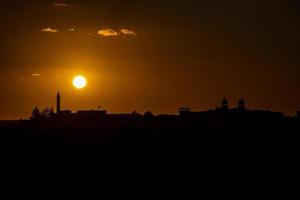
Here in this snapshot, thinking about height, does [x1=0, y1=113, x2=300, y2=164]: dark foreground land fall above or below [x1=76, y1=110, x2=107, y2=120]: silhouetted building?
below

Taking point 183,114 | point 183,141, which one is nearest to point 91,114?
point 183,114

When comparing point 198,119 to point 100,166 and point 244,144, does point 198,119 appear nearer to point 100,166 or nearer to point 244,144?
point 244,144

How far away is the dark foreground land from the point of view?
269ft

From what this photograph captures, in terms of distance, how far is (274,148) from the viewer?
289 feet

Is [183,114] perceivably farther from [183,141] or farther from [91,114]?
[183,141]

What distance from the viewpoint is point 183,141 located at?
9919cm

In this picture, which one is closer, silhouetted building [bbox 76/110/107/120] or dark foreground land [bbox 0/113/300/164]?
dark foreground land [bbox 0/113/300/164]

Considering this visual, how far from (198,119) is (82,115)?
100ft

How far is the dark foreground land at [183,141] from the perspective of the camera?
82.1 m

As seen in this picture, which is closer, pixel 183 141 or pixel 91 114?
pixel 183 141

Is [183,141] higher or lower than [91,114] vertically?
lower

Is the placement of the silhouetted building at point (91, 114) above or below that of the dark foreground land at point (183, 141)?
above

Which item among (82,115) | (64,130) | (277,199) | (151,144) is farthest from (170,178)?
(82,115)

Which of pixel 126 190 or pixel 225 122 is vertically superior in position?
pixel 225 122
